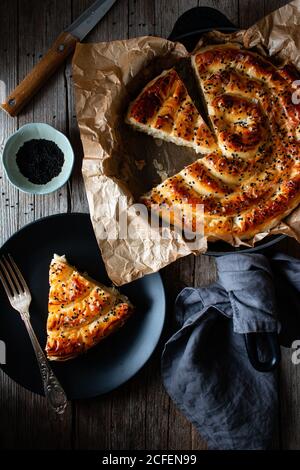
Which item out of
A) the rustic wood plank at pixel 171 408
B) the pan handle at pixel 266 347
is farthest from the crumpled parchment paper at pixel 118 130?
the pan handle at pixel 266 347

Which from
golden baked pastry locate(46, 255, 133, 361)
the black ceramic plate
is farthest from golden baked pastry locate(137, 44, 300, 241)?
golden baked pastry locate(46, 255, 133, 361)

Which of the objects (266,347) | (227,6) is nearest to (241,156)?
(227,6)

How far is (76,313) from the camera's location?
2.72 meters

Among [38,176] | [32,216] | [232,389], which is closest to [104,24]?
[38,176]

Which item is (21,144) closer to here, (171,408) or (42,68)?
(42,68)

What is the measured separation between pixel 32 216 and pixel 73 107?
0.64 meters

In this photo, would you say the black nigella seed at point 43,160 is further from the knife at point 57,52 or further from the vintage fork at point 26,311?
the vintage fork at point 26,311

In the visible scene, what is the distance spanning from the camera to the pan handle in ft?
8.28

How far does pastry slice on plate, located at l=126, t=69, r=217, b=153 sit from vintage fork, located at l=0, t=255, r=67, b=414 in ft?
3.24

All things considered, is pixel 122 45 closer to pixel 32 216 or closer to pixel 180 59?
pixel 180 59

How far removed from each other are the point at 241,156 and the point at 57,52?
1126mm

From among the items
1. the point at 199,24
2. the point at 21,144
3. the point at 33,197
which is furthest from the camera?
the point at 33,197

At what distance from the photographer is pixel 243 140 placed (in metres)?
2.67

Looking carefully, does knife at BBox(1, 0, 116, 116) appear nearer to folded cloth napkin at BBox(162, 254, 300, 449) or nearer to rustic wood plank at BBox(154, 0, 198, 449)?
rustic wood plank at BBox(154, 0, 198, 449)
